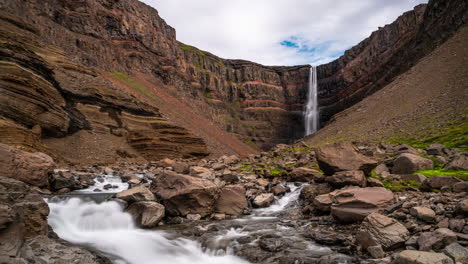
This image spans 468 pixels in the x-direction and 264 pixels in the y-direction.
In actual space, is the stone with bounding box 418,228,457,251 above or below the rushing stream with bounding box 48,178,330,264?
above

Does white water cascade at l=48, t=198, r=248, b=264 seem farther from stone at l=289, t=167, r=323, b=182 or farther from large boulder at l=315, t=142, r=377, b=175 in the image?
stone at l=289, t=167, r=323, b=182

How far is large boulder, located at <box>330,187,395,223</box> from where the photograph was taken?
8.70 m

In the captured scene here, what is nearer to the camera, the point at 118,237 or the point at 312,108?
the point at 118,237

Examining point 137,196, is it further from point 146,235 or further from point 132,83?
point 132,83

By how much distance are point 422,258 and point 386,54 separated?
7052cm

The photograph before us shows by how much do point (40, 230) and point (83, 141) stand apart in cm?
2149

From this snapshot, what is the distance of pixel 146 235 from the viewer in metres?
9.45

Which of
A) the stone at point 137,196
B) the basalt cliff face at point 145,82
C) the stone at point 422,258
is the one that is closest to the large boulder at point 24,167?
the stone at point 137,196

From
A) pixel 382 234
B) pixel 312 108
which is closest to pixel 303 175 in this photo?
pixel 382 234

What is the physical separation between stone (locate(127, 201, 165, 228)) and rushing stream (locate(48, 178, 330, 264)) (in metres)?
0.29

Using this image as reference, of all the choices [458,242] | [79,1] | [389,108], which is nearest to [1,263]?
[458,242]

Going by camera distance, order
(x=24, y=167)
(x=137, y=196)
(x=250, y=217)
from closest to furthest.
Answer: (x=24, y=167), (x=137, y=196), (x=250, y=217)

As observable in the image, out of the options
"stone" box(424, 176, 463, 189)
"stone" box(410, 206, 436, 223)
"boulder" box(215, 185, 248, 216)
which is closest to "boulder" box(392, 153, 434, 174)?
"stone" box(424, 176, 463, 189)

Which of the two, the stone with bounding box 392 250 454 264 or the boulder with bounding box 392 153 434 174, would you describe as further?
the boulder with bounding box 392 153 434 174
